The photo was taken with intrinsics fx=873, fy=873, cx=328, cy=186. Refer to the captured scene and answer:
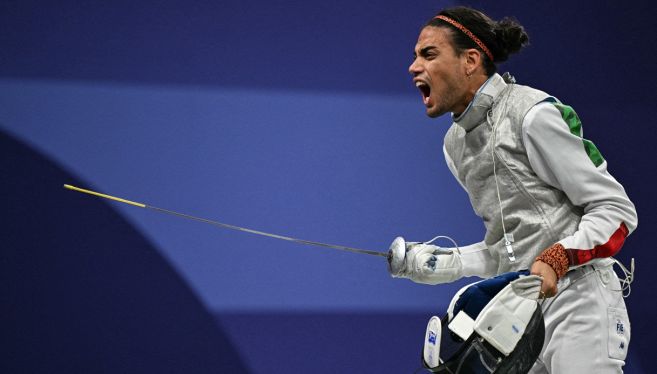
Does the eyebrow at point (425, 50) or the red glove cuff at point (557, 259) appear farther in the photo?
the eyebrow at point (425, 50)

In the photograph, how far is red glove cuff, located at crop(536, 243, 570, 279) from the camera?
5.74 feet

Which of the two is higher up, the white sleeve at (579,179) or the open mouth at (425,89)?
the open mouth at (425,89)

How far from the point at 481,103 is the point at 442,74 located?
0.13 metres

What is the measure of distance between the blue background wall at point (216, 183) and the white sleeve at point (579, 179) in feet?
4.13

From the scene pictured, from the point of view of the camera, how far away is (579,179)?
5.98ft

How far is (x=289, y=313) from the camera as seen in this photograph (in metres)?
2.99

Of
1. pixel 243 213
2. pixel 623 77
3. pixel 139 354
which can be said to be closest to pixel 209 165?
pixel 243 213

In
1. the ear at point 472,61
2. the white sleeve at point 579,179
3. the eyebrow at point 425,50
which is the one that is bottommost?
the white sleeve at point 579,179

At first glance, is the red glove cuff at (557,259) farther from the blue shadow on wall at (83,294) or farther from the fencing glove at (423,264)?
the blue shadow on wall at (83,294)

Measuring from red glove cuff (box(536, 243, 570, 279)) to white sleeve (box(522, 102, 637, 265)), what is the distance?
0.7 inches

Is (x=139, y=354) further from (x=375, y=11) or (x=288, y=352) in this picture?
(x=375, y=11)

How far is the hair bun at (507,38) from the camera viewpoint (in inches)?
82.4

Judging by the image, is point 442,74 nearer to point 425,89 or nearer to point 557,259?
point 425,89

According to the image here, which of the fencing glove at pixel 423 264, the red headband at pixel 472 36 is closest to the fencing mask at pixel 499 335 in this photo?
the fencing glove at pixel 423 264
